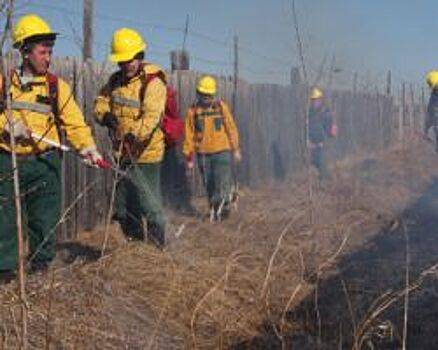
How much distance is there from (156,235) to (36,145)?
1.89 metres

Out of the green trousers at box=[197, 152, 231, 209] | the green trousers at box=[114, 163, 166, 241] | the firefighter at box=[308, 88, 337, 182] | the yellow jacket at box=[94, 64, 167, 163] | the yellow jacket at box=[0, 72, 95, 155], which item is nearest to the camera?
the yellow jacket at box=[0, 72, 95, 155]

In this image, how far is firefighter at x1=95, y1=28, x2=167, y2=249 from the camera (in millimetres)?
5867

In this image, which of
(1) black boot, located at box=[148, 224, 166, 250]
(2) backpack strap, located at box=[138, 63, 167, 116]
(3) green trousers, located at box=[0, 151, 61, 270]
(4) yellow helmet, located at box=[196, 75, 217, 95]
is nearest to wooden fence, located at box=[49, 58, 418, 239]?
(3) green trousers, located at box=[0, 151, 61, 270]

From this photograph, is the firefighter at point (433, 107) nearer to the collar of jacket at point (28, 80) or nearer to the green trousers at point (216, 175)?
the green trousers at point (216, 175)

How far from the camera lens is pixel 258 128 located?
538 inches

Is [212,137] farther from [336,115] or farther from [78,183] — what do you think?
[336,115]

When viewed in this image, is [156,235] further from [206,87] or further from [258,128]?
[258,128]

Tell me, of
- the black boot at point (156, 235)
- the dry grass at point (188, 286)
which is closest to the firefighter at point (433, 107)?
the dry grass at point (188, 286)

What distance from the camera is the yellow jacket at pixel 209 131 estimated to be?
9.28m

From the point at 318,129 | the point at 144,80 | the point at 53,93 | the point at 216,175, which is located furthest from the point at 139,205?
the point at 318,129

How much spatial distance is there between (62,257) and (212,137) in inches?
132

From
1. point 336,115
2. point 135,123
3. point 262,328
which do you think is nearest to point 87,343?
point 262,328

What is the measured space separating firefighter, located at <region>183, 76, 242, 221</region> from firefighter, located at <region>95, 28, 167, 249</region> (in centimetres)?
299

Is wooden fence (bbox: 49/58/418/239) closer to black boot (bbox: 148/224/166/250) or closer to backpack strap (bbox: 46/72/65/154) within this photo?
backpack strap (bbox: 46/72/65/154)
